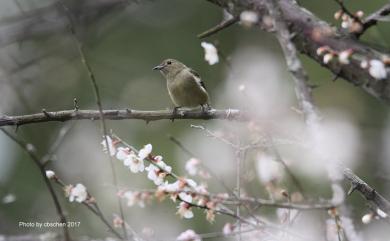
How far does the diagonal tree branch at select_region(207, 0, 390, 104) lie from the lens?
2449 millimetres

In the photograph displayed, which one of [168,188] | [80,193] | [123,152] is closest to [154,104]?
[123,152]

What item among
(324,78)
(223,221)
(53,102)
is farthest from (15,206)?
(324,78)

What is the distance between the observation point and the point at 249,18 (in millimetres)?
2680

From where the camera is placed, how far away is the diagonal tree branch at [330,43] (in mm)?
2449

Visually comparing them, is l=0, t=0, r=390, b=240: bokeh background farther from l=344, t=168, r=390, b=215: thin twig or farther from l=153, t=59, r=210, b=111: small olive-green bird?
l=344, t=168, r=390, b=215: thin twig

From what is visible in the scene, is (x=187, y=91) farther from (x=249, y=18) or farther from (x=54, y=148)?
(x=249, y=18)

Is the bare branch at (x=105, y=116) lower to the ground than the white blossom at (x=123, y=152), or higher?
higher

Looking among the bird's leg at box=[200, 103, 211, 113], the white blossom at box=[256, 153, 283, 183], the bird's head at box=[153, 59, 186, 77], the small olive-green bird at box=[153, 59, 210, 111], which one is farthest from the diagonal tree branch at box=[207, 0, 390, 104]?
the bird's head at box=[153, 59, 186, 77]

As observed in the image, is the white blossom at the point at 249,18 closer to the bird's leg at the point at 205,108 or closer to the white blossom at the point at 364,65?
the white blossom at the point at 364,65

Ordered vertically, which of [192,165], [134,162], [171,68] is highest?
[171,68]

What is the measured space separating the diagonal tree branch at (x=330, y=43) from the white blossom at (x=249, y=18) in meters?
0.02

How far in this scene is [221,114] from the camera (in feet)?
14.0

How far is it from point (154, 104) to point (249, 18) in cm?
545

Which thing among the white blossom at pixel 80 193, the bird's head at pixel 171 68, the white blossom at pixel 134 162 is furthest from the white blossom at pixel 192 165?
the bird's head at pixel 171 68
